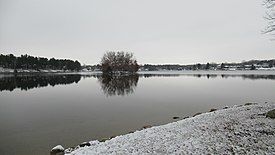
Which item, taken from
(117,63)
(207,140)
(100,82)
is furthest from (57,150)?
(117,63)

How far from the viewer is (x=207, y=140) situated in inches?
476

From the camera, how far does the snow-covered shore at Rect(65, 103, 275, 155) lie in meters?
10.9

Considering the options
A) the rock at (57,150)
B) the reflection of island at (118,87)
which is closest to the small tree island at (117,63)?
the reflection of island at (118,87)

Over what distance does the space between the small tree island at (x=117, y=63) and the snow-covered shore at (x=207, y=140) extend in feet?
429

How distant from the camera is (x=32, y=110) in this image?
3033 centimetres

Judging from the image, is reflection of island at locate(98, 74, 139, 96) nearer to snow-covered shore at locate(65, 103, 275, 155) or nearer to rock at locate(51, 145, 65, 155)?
rock at locate(51, 145, 65, 155)

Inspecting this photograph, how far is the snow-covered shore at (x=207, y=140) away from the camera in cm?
1088

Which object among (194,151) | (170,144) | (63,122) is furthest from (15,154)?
A: (194,151)

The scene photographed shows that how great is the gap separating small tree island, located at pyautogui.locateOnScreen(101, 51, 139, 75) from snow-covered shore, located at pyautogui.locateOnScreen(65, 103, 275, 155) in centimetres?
13082

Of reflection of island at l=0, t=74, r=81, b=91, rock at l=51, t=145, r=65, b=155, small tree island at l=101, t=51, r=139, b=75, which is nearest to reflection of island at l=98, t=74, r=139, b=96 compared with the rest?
reflection of island at l=0, t=74, r=81, b=91

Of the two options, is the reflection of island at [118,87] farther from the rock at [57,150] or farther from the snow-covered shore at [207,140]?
the snow-covered shore at [207,140]

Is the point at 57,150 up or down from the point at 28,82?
down

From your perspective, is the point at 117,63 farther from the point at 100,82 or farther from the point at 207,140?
the point at 207,140

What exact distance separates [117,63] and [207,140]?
136m
